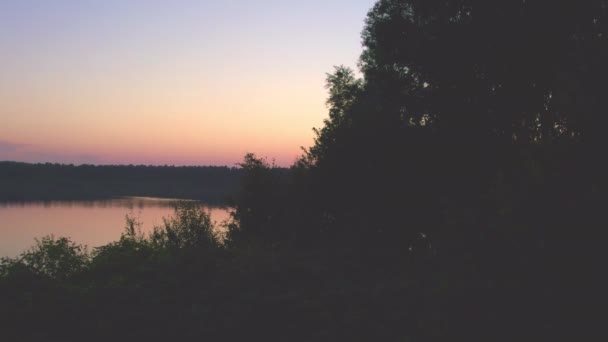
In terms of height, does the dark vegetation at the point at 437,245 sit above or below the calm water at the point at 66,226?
above

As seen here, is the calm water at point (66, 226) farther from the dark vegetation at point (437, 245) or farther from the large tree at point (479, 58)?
the dark vegetation at point (437, 245)

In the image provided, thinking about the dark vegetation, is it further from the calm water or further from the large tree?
the calm water

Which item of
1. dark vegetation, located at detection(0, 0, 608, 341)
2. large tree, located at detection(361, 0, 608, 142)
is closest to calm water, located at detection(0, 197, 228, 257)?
large tree, located at detection(361, 0, 608, 142)

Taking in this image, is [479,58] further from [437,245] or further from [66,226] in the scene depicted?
[66,226]

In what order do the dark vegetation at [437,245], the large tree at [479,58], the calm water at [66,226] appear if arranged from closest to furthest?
the dark vegetation at [437,245], the large tree at [479,58], the calm water at [66,226]

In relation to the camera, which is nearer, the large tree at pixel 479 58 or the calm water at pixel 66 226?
the large tree at pixel 479 58

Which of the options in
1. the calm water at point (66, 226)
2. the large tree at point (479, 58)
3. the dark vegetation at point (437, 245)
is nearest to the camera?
the dark vegetation at point (437, 245)

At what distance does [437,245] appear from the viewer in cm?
1427

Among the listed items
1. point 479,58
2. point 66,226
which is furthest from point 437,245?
point 66,226

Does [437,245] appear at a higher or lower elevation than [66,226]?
higher

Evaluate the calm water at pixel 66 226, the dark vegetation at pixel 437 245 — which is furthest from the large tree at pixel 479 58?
the calm water at pixel 66 226

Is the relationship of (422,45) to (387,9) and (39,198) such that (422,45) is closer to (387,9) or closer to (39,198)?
(387,9)

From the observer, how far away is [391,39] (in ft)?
72.5

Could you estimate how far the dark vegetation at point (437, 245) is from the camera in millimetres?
9273
